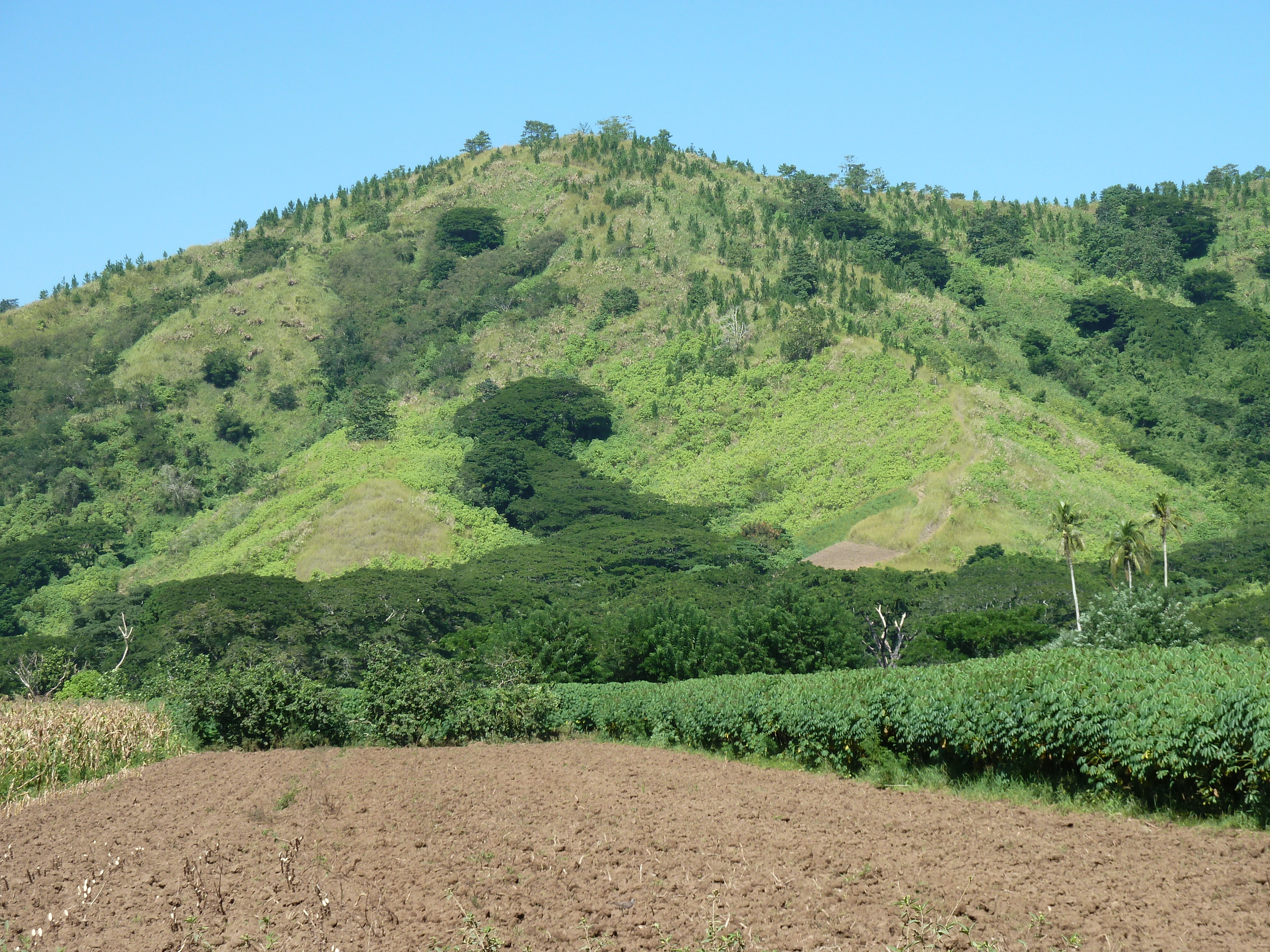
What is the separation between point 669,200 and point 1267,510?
85.8m

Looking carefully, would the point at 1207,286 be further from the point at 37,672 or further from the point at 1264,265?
the point at 37,672

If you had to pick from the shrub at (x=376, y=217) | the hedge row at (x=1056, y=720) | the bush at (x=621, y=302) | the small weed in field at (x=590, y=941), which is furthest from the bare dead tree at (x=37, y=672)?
the shrub at (x=376, y=217)

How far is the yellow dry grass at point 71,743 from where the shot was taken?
21484 millimetres

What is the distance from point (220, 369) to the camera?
438 feet

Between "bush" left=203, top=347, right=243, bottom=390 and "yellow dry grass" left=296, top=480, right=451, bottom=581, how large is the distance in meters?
39.2

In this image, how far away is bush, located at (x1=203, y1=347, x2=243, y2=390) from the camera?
13350cm

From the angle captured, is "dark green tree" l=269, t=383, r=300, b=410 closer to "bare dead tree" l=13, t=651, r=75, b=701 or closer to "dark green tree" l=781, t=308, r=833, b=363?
"dark green tree" l=781, t=308, r=833, b=363

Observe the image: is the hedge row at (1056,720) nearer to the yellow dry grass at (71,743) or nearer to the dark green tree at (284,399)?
the yellow dry grass at (71,743)

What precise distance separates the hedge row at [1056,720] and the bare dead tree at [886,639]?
33443mm

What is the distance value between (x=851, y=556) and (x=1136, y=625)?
167ft

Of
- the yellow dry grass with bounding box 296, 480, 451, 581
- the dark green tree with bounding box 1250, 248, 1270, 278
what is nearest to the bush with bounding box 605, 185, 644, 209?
the yellow dry grass with bounding box 296, 480, 451, 581

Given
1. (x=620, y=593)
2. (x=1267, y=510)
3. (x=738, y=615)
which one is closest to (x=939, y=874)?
(x=738, y=615)

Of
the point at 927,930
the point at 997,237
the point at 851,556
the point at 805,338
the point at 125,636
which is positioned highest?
the point at 997,237

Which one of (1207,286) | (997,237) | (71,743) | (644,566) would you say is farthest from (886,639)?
(997,237)
